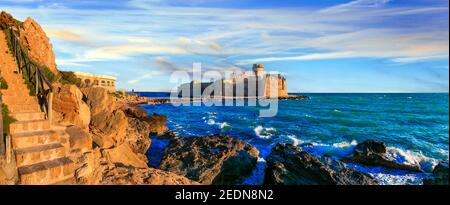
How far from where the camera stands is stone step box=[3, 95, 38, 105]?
1019 cm

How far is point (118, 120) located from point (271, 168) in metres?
8.41

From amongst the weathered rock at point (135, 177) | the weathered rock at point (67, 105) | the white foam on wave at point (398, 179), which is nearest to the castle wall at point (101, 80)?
the weathered rock at point (67, 105)

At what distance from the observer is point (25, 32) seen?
19.0m

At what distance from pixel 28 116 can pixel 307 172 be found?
438 inches

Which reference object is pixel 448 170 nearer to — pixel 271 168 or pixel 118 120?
pixel 271 168

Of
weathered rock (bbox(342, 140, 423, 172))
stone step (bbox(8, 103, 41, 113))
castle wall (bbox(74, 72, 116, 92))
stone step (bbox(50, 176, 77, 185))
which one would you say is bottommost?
weathered rock (bbox(342, 140, 423, 172))

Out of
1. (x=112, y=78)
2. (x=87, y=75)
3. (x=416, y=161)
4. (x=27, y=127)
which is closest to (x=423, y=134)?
(x=416, y=161)

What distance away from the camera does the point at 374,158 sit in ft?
58.5

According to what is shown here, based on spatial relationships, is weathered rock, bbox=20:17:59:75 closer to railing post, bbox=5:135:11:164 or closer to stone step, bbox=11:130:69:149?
stone step, bbox=11:130:69:149

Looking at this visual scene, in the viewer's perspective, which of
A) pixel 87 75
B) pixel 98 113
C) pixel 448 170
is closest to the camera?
pixel 448 170

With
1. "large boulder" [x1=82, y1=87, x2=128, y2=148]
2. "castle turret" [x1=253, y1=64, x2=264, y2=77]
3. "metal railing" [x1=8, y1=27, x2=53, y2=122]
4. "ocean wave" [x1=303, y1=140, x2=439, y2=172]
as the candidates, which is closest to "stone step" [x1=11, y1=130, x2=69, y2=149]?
"metal railing" [x1=8, y1=27, x2=53, y2=122]

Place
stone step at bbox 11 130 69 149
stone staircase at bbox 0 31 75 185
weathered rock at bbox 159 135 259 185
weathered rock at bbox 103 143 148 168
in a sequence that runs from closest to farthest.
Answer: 1. stone staircase at bbox 0 31 75 185
2. stone step at bbox 11 130 69 149
3. weathered rock at bbox 103 143 148 168
4. weathered rock at bbox 159 135 259 185

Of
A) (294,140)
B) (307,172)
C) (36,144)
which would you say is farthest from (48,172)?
(294,140)

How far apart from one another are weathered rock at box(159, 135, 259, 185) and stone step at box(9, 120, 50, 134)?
5.94 metres
